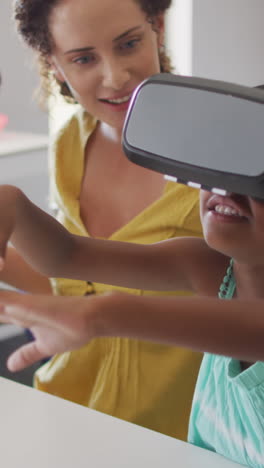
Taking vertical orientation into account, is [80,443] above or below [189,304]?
below

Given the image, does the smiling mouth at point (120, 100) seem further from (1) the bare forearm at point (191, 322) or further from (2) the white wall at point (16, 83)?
(2) the white wall at point (16, 83)

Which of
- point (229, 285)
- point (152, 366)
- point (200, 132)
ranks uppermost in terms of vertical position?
point (200, 132)

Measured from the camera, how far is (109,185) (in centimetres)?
53

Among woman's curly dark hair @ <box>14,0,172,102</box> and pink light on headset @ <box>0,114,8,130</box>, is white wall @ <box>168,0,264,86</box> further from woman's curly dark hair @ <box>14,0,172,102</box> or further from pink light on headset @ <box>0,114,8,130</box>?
pink light on headset @ <box>0,114,8,130</box>

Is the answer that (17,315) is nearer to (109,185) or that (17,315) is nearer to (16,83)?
(109,185)

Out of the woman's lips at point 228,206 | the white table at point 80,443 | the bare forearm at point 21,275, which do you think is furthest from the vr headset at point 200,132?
the bare forearm at point 21,275

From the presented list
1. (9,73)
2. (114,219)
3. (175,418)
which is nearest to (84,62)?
(114,219)

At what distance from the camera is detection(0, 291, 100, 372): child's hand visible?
0.71 ft

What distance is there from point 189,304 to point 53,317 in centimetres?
4

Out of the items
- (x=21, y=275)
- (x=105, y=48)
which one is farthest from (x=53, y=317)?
(x=21, y=275)

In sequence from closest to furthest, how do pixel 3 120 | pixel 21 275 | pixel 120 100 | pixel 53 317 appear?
pixel 53 317 → pixel 120 100 → pixel 21 275 → pixel 3 120

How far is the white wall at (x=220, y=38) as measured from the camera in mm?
455

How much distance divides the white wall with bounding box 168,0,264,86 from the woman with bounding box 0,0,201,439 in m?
0.02

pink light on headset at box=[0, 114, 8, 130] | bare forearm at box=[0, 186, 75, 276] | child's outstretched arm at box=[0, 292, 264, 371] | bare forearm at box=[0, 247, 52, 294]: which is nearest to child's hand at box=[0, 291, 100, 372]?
child's outstretched arm at box=[0, 292, 264, 371]
